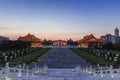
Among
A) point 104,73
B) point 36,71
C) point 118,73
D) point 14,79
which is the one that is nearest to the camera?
point 14,79

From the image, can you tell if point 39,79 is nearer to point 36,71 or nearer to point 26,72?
point 26,72

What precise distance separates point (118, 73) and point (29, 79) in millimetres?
6584

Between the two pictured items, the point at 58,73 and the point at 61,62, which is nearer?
the point at 58,73

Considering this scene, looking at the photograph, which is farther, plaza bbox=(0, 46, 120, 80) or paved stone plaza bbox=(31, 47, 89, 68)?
paved stone plaza bbox=(31, 47, 89, 68)

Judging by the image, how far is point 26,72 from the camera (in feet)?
82.5

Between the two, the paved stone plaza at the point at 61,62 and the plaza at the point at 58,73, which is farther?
the paved stone plaza at the point at 61,62

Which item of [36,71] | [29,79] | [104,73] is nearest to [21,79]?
[29,79]

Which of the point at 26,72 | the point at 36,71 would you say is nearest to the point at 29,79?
the point at 26,72

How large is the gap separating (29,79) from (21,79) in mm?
366

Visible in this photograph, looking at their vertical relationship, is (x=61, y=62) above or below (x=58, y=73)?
above

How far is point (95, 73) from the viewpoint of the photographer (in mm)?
25656

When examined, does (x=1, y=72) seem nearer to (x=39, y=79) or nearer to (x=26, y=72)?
(x=39, y=79)

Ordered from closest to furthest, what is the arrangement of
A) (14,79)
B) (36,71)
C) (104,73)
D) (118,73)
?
(14,79) < (118,73) < (104,73) < (36,71)

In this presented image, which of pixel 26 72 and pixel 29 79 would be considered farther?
pixel 26 72
